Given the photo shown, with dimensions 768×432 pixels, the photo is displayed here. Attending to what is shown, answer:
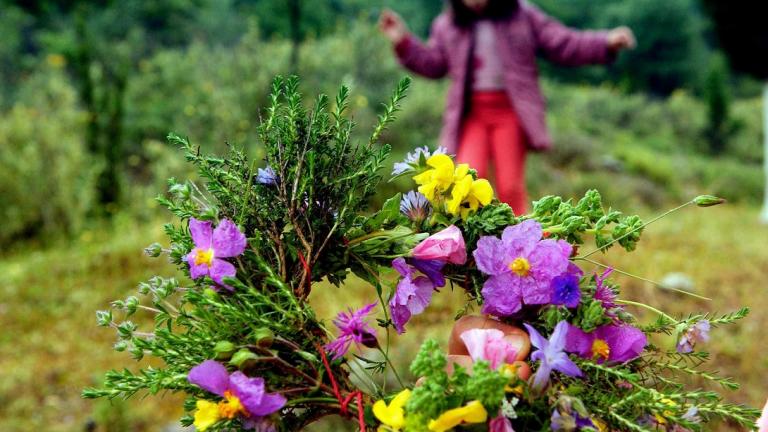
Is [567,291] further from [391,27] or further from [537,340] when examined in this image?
[391,27]

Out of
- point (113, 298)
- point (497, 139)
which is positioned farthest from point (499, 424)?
point (113, 298)

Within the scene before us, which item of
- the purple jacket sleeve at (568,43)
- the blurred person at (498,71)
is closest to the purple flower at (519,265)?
the blurred person at (498,71)

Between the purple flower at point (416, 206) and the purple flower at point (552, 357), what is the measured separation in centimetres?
21

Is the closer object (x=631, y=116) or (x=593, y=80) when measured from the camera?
(x=631, y=116)

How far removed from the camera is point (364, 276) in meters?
0.86

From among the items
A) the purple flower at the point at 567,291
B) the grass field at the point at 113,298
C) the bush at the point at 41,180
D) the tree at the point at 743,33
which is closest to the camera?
the purple flower at the point at 567,291

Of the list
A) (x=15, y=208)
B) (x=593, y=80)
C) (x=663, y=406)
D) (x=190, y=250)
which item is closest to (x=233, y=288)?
(x=190, y=250)

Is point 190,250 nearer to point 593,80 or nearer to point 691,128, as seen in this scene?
point 691,128

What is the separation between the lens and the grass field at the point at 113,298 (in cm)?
351

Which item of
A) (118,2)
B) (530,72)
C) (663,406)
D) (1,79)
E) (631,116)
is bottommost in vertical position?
(631,116)

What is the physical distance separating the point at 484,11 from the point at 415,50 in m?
0.51

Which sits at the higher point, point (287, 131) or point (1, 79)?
point (287, 131)

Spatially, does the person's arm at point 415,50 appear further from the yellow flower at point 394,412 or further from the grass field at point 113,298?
the yellow flower at point 394,412

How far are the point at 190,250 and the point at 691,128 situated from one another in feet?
55.6
